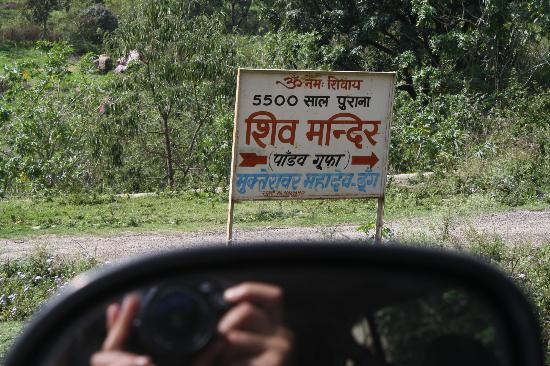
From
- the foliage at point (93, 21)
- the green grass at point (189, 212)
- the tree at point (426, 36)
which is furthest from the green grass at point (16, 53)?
the green grass at point (189, 212)

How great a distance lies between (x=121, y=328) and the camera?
5.82ft

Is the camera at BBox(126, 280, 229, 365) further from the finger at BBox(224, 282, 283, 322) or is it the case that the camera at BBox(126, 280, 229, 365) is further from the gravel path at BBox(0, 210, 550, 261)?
the gravel path at BBox(0, 210, 550, 261)

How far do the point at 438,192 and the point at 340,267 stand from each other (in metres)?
11.1

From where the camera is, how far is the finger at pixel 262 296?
1866mm

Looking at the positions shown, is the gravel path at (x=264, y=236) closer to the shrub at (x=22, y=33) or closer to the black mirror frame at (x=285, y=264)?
the black mirror frame at (x=285, y=264)

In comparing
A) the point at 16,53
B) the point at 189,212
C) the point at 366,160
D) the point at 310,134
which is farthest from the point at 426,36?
the point at 16,53

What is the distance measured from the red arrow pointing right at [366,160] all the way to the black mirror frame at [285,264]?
463 cm

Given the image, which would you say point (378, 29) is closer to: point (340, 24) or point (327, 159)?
point (340, 24)

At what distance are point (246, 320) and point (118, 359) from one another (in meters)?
0.27

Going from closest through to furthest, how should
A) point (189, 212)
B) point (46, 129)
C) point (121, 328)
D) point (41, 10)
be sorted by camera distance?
point (121, 328), point (189, 212), point (46, 129), point (41, 10)

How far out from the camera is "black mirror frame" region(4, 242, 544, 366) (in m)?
1.80

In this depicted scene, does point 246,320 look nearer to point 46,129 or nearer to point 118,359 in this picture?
point 118,359

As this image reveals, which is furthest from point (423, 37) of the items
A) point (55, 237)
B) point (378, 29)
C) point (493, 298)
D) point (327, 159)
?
point (493, 298)

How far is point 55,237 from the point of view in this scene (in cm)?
1064
